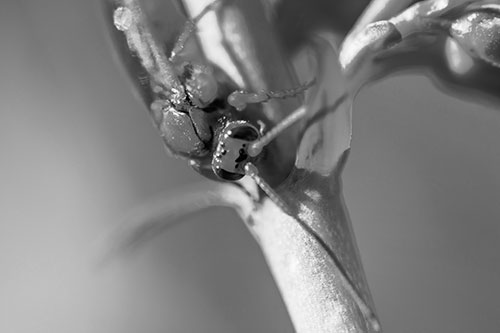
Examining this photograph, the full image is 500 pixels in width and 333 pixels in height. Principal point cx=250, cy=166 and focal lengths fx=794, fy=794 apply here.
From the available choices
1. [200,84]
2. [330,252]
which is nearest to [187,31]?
[200,84]

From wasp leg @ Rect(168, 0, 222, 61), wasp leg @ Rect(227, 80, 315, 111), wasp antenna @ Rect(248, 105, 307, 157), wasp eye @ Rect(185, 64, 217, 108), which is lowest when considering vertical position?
wasp antenna @ Rect(248, 105, 307, 157)

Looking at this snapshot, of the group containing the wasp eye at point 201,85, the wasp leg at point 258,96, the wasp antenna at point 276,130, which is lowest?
the wasp antenna at point 276,130

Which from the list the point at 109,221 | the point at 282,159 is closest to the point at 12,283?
the point at 109,221

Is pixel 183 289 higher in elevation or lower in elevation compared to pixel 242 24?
lower

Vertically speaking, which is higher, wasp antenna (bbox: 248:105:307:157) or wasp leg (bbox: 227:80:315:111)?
wasp leg (bbox: 227:80:315:111)

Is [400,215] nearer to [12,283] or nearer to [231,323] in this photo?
[231,323]

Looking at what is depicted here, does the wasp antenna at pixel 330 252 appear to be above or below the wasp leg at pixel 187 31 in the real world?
below
